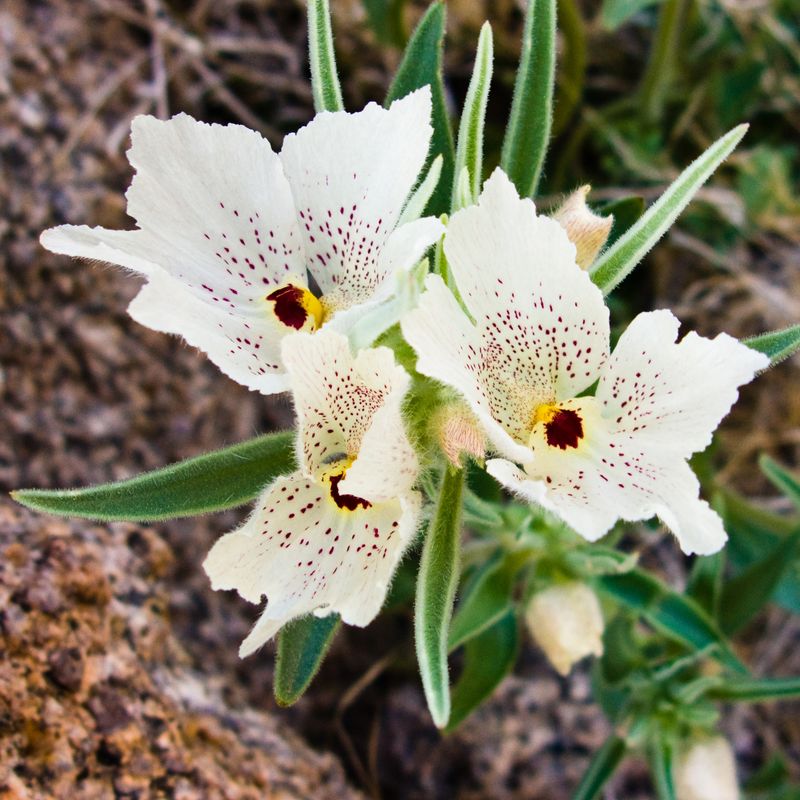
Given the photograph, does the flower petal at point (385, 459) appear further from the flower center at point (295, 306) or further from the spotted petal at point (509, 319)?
the flower center at point (295, 306)

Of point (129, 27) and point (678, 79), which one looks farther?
point (678, 79)

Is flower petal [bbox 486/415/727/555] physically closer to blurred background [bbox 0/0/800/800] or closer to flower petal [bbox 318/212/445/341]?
flower petal [bbox 318/212/445/341]

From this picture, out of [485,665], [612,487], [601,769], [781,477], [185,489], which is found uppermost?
[612,487]

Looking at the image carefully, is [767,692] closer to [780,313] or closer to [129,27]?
[780,313]

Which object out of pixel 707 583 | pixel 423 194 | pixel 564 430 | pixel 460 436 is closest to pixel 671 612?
pixel 707 583

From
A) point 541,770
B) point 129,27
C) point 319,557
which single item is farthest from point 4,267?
point 541,770

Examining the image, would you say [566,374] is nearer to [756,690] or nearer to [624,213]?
[624,213]

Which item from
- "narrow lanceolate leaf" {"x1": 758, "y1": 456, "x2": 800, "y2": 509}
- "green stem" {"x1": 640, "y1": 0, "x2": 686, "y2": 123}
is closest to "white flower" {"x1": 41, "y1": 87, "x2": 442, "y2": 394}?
"narrow lanceolate leaf" {"x1": 758, "y1": 456, "x2": 800, "y2": 509}

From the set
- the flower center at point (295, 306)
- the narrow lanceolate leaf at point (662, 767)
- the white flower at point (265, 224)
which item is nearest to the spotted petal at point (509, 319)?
the white flower at point (265, 224)
